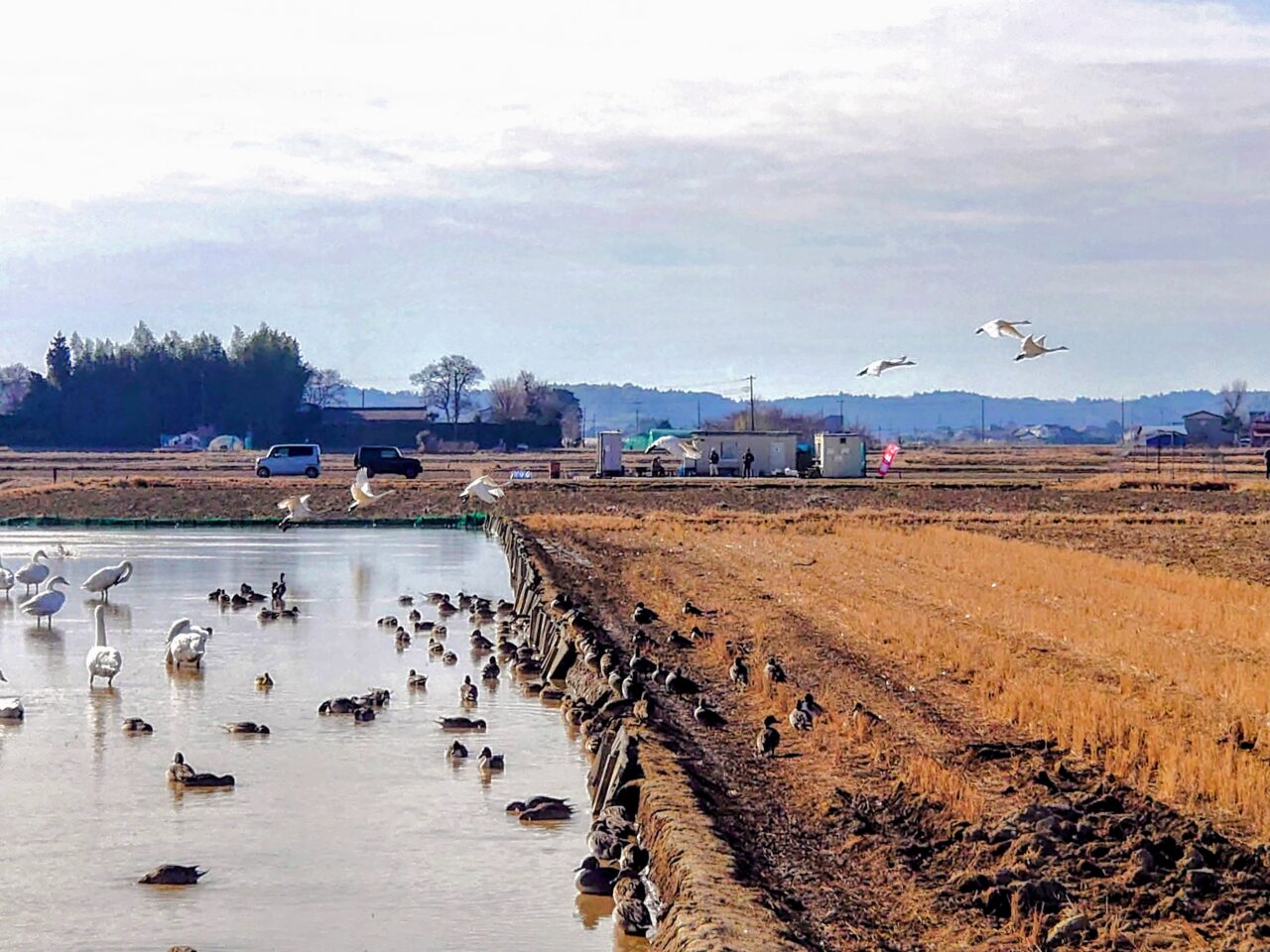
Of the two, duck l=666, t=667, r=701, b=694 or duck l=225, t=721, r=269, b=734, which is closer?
duck l=666, t=667, r=701, b=694

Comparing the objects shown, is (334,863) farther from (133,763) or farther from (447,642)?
(447,642)

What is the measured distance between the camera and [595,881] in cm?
978

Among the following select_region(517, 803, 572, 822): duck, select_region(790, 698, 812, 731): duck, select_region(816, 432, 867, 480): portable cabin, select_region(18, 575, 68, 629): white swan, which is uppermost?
select_region(816, 432, 867, 480): portable cabin

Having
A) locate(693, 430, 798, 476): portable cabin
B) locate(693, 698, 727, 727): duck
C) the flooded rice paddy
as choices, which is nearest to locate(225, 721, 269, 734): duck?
the flooded rice paddy

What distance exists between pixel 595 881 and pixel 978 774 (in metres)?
2.64

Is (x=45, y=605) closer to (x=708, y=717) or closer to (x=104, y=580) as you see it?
(x=104, y=580)

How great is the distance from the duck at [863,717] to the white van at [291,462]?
2104 inches

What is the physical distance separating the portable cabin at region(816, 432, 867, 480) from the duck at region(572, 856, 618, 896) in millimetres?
54606

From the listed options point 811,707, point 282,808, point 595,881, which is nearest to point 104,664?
point 282,808

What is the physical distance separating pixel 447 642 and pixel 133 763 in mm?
8307

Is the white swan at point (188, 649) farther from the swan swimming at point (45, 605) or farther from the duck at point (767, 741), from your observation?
the duck at point (767, 741)

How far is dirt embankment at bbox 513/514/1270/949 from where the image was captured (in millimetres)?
8109

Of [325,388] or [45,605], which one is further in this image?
[325,388]

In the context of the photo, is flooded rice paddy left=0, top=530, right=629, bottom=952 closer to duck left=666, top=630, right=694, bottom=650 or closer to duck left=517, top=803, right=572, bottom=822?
duck left=517, top=803, right=572, bottom=822
